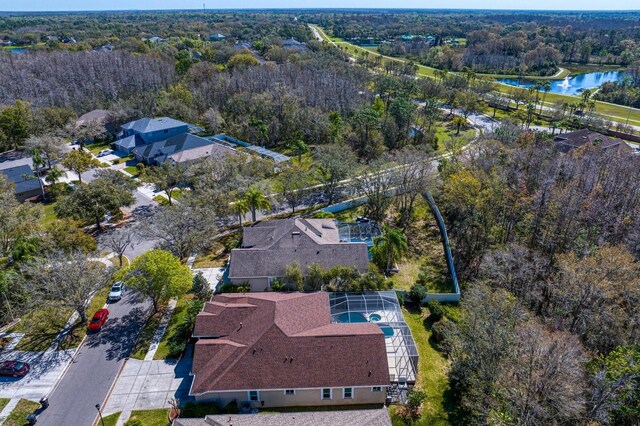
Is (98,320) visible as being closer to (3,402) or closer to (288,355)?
(3,402)

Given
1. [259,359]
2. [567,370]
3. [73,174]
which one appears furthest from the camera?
[73,174]

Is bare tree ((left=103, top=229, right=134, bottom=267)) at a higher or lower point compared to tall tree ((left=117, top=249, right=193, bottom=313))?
lower

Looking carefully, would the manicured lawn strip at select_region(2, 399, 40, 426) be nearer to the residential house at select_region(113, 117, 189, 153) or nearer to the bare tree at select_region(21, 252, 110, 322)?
the bare tree at select_region(21, 252, 110, 322)

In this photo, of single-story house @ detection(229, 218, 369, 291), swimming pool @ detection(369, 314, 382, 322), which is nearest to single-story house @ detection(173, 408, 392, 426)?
swimming pool @ detection(369, 314, 382, 322)

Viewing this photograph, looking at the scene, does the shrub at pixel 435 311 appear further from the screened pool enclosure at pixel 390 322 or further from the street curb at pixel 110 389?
the street curb at pixel 110 389

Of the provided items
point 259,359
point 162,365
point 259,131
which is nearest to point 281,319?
point 259,359

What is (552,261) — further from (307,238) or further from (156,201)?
(156,201)

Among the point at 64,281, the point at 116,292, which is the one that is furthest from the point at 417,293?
the point at 64,281
